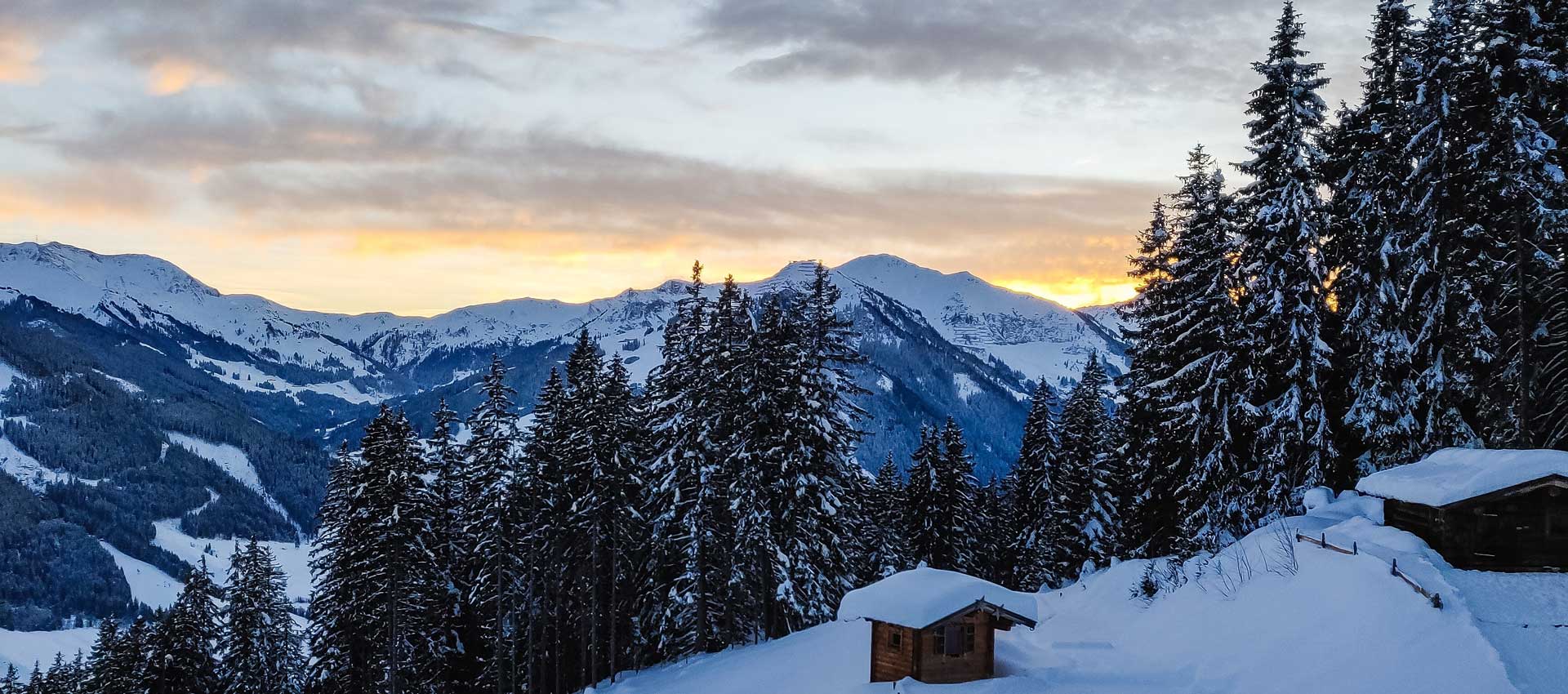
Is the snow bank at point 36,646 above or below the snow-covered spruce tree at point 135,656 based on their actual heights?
below

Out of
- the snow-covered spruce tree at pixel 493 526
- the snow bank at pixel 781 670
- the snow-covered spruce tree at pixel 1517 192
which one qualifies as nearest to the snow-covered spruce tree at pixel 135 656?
the snow-covered spruce tree at pixel 493 526

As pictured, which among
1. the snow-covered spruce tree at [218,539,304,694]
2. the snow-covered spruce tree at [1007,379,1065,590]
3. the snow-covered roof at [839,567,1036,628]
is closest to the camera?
the snow-covered roof at [839,567,1036,628]

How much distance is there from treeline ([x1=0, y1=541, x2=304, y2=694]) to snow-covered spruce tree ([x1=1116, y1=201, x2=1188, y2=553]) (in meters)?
41.6

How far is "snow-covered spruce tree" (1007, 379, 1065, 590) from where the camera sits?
4709 cm

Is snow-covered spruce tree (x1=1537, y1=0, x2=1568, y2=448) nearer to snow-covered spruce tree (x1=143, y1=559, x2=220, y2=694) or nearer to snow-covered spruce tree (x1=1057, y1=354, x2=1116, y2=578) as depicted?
snow-covered spruce tree (x1=1057, y1=354, x2=1116, y2=578)

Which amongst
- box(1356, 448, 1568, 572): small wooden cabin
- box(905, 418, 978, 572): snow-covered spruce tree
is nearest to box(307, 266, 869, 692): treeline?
box(905, 418, 978, 572): snow-covered spruce tree

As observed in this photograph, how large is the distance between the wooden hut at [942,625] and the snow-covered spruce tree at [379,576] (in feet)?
70.4

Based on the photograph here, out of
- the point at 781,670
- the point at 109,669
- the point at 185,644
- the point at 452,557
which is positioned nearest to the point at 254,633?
the point at 185,644

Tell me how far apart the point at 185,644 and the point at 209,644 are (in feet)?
6.36

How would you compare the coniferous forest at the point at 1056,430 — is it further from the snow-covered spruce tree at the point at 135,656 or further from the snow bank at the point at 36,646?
the snow bank at the point at 36,646

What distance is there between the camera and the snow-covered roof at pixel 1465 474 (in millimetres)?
18156

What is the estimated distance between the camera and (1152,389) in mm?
30906

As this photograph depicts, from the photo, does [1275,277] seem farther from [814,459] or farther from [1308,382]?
[814,459]

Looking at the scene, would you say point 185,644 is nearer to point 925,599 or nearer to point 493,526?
point 493,526
